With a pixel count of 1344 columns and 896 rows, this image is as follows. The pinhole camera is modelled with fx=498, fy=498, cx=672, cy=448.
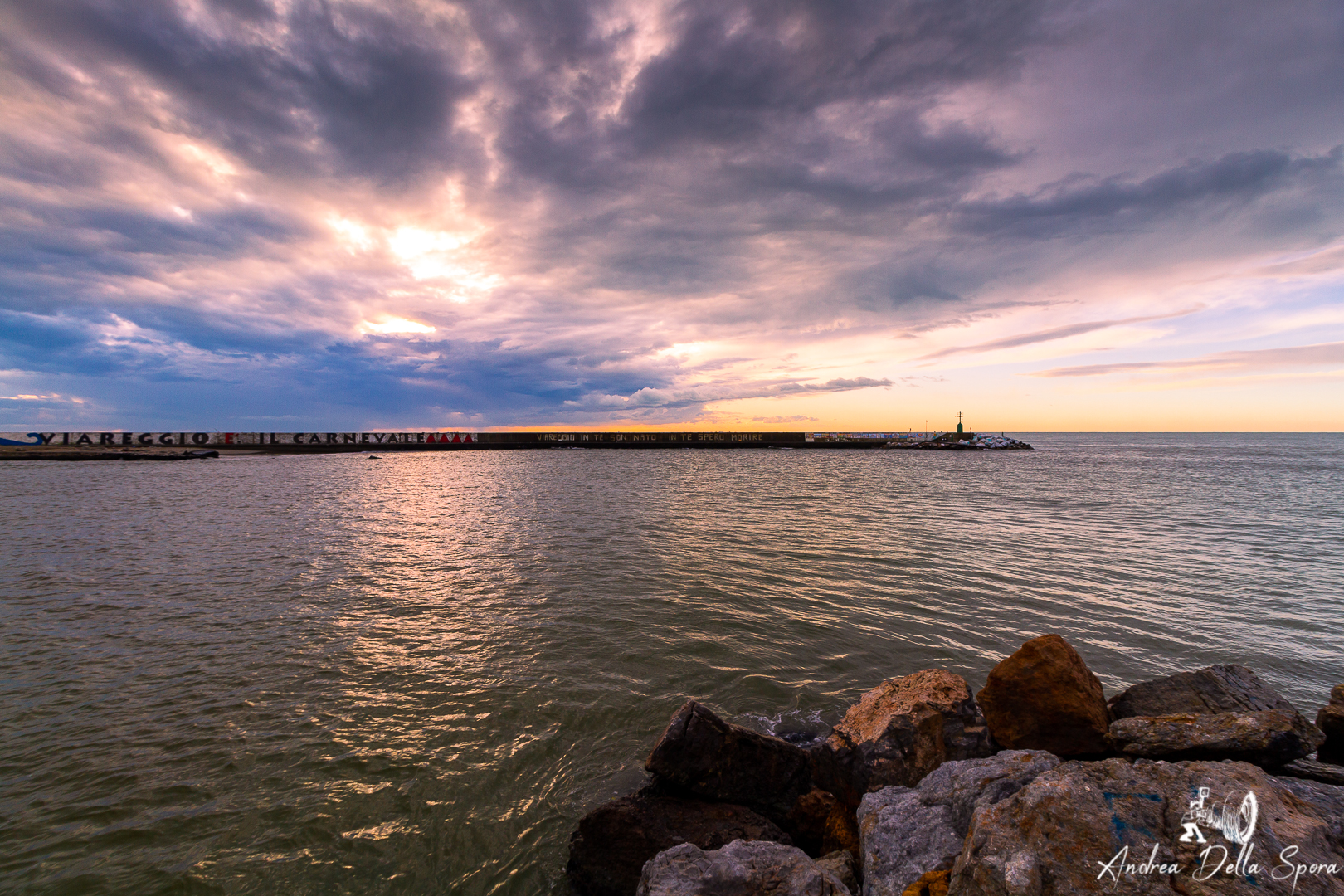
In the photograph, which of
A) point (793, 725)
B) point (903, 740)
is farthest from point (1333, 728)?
point (793, 725)

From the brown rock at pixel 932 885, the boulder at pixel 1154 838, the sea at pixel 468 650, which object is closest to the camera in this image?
the boulder at pixel 1154 838

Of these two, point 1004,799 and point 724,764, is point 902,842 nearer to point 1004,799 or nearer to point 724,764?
point 1004,799

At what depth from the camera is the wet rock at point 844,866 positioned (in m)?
4.65

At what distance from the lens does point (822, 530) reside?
23.0 meters

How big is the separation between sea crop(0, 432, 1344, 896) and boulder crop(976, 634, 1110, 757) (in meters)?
2.54

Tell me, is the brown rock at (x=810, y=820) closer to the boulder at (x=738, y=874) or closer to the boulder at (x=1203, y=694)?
the boulder at (x=738, y=874)

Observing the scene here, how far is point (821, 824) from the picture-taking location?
5.87m

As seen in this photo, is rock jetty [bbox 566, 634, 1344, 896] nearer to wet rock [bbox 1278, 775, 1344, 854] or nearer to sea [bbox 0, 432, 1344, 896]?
wet rock [bbox 1278, 775, 1344, 854]

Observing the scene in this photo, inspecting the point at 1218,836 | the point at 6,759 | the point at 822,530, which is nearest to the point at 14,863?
the point at 6,759

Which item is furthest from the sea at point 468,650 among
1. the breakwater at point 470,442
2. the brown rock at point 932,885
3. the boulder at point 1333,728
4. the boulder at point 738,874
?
the breakwater at point 470,442

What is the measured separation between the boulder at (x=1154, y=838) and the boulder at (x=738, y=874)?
107cm

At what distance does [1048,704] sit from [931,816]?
126 inches

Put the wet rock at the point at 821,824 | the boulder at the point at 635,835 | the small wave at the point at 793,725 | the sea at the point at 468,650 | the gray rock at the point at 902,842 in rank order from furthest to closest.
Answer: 1. the small wave at the point at 793,725
2. the sea at the point at 468,650
3. the wet rock at the point at 821,824
4. the boulder at the point at 635,835
5. the gray rock at the point at 902,842

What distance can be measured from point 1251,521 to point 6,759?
43298mm
